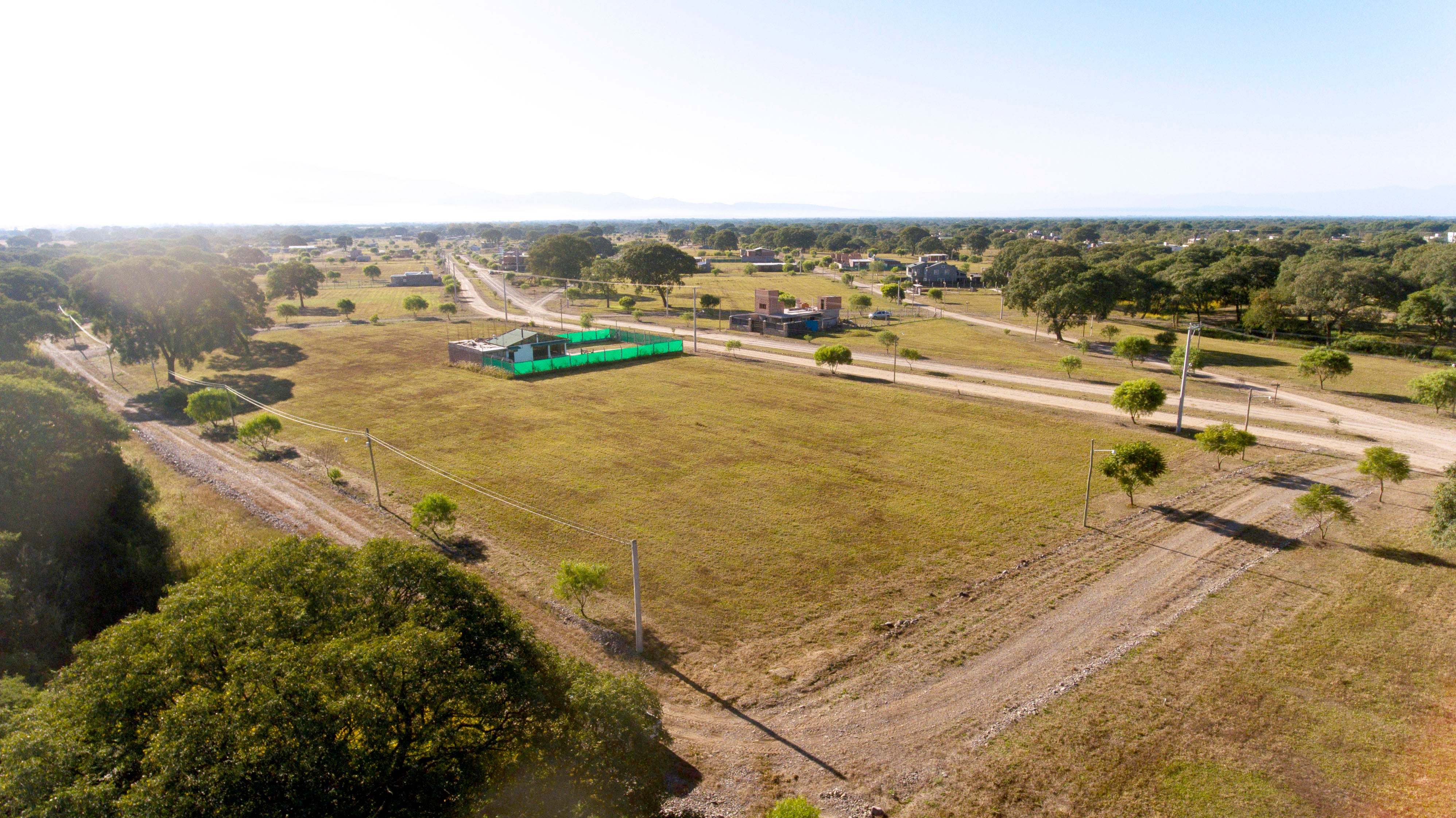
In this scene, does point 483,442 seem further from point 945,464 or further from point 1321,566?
point 1321,566

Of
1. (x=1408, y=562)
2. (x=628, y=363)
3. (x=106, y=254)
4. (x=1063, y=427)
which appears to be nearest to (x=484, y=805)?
(x=1408, y=562)

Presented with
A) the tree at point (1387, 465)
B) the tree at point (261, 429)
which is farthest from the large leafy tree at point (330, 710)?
the tree at point (1387, 465)

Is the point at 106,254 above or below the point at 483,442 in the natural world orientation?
above

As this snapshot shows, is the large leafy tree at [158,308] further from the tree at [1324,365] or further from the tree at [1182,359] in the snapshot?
the tree at [1324,365]

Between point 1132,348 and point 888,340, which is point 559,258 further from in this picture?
point 1132,348

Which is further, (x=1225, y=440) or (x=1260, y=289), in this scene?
(x=1260, y=289)

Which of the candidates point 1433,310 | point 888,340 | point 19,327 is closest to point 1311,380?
point 1433,310

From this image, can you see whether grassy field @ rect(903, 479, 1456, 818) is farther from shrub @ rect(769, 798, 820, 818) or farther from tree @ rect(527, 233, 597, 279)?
tree @ rect(527, 233, 597, 279)
